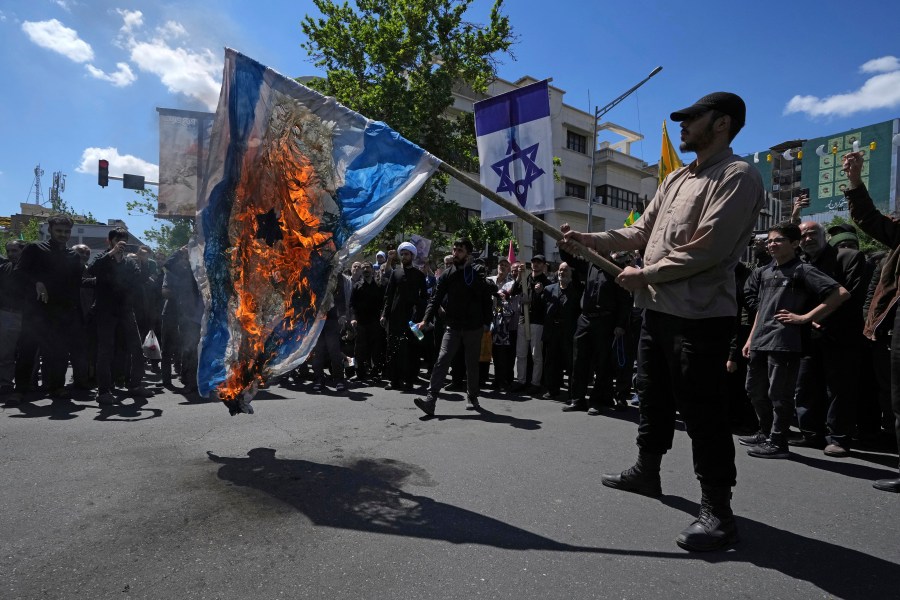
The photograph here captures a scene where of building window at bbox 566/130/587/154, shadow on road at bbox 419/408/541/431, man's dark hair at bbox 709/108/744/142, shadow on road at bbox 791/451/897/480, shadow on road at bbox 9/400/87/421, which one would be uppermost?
building window at bbox 566/130/587/154

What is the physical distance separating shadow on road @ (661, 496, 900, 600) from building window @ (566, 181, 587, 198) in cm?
3973

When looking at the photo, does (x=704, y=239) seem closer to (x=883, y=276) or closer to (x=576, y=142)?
(x=883, y=276)

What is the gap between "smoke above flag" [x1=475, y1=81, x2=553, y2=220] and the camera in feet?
27.7

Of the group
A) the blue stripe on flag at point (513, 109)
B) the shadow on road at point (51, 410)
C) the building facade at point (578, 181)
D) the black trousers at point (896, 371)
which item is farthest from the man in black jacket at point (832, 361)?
the building facade at point (578, 181)

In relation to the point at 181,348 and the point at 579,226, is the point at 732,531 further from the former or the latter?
the point at 579,226

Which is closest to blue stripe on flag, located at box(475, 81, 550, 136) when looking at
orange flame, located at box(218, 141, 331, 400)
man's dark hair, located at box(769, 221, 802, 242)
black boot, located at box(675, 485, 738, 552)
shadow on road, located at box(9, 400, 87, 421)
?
man's dark hair, located at box(769, 221, 802, 242)

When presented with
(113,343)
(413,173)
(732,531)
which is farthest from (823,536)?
(113,343)

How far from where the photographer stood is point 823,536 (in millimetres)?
3232

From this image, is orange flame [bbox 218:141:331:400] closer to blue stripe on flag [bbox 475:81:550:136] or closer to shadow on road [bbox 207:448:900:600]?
shadow on road [bbox 207:448:900:600]

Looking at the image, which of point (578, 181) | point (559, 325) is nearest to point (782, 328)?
point (559, 325)

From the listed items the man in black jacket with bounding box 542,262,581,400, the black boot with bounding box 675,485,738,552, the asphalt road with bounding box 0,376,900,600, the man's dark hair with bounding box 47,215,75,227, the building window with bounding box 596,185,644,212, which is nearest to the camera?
the asphalt road with bounding box 0,376,900,600

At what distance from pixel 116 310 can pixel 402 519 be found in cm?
575

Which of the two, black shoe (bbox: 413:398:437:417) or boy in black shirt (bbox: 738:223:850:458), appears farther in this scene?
black shoe (bbox: 413:398:437:417)

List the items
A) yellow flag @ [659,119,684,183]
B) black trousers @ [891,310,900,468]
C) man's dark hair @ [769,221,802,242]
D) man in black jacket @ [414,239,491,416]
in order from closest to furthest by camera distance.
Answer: black trousers @ [891,310,900,468] → man's dark hair @ [769,221,802,242] → man in black jacket @ [414,239,491,416] → yellow flag @ [659,119,684,183]
